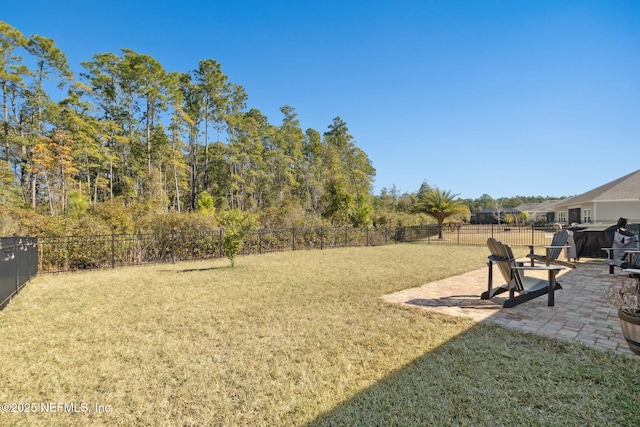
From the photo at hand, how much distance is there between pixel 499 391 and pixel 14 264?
7.67 meters

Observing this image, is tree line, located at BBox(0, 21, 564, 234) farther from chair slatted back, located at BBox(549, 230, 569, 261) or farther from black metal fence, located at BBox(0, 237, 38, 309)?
chair slatted back, located at BBox(549, 230, 569, 261)

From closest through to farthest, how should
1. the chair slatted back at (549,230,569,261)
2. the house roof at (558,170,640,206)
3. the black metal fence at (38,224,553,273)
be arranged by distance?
the chair slatted back at (549,230,569,261), the black metal fence at (38,224,553,273), the house roof at (558,170,640,206)

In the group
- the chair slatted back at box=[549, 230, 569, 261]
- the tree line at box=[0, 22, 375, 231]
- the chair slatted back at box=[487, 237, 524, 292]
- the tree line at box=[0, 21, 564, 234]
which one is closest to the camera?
the chair slatted back at box=[487, 237, 524, 292]

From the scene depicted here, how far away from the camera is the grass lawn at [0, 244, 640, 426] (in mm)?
2082

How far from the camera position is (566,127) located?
1422 cm

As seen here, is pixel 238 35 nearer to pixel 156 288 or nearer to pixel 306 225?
pixel 306 225

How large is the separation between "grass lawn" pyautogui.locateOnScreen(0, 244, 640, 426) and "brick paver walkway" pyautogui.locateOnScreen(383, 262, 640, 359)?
1.25 ft

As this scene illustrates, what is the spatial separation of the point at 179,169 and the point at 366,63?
22157 millimetres

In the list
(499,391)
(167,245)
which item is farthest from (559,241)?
(167,245)

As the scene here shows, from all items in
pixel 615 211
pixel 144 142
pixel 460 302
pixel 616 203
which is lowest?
pixel 460 302

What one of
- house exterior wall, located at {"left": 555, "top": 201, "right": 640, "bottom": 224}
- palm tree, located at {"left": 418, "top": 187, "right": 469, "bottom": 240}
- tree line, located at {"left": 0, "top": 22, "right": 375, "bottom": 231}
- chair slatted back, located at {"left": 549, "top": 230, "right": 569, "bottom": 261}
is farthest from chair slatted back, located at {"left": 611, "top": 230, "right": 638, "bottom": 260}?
house exterior wall, located at {"left": 555, "top": 201, "right": 640, "bottom": 224}

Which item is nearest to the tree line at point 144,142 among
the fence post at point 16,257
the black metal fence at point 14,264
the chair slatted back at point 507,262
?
the black metal fence at point 14,264

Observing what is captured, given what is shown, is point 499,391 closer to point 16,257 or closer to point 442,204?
point 16,257

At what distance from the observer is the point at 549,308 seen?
14.5ft
